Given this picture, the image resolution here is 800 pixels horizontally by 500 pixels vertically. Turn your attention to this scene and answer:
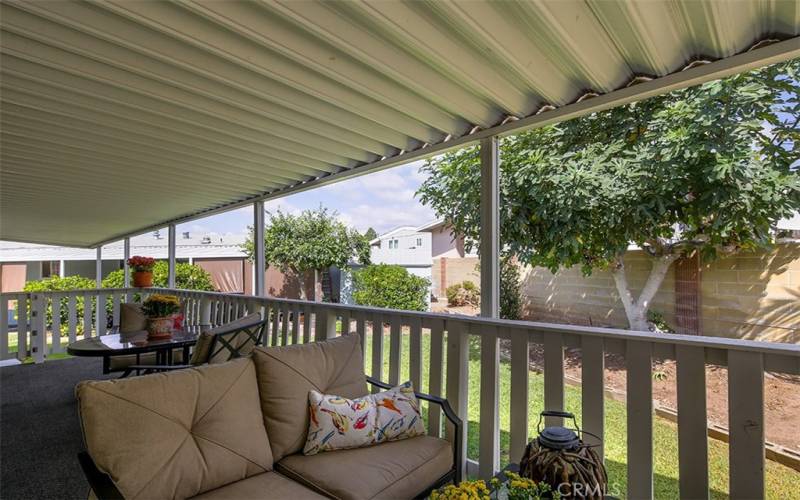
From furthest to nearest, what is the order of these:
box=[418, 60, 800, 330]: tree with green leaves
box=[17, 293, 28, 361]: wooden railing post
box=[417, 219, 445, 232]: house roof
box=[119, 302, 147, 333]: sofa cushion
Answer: box=[417, 219, 445, 232]: house roof < box=[17, 293, 28, 361]: wooden railing post < box=[119, 302, 147, 333]: sofa cushion < box=[418, 60, 800, 330]: tree with green leaves

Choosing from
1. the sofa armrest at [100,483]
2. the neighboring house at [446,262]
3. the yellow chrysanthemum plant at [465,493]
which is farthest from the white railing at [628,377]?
the neighboring house at [446,262]

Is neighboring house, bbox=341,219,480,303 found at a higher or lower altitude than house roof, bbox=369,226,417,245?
lower

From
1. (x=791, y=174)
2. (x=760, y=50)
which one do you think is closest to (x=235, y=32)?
(x=760, y=50)

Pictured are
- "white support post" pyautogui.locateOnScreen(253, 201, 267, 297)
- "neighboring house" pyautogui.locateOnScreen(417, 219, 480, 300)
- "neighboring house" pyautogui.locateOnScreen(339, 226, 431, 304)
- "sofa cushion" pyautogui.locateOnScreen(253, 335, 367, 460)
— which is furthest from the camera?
"neighboring house" pyautogui.locateOnScreen(339, 226, 431, 304)

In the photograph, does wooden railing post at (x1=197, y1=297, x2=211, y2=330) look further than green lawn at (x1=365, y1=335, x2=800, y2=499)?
Yes

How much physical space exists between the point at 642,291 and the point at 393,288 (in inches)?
179

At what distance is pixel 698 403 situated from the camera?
70.1 inches

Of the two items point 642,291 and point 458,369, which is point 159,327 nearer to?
point 458,369

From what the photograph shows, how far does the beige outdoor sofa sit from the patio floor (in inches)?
53.5

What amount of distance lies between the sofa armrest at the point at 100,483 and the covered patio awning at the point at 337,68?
185 centimetres

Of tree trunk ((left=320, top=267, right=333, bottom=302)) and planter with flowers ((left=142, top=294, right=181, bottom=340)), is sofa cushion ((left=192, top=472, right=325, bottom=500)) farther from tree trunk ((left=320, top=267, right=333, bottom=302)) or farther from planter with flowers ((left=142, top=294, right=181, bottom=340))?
tree trunk ((left=320, top=267, right=333, bottom=302))

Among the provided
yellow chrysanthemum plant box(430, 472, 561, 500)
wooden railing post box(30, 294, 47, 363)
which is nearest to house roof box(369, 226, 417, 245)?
wooden railing post box(30, 294, 47, 363)

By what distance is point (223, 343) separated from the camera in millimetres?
2848

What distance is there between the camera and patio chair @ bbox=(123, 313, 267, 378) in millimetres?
2758
